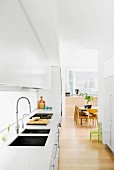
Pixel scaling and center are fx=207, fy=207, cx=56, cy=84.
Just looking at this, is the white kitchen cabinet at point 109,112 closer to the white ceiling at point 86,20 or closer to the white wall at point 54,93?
the white ceiling at point 86,20

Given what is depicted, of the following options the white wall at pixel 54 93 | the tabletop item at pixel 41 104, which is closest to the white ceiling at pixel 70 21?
the white wall at pixel 54 93

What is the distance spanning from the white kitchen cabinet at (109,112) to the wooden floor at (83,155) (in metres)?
0.27

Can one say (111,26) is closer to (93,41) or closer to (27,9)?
(93,41)

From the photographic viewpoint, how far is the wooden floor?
3957mm

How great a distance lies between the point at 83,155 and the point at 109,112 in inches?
46.0

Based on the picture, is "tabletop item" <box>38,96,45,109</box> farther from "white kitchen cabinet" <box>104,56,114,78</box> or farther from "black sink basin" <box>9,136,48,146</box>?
"black sink basin" <box>9,136,48,146</box>

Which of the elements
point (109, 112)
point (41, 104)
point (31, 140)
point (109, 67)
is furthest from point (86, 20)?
Result: point (41, 104)

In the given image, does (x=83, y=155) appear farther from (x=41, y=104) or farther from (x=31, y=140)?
(x=41, y=104)

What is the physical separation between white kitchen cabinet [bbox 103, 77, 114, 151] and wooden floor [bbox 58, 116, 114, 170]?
27cm

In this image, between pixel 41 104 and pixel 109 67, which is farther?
pixel 41 104

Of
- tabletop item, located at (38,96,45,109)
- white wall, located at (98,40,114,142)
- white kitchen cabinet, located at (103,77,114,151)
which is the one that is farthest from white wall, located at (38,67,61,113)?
white kitchen cabinet, located at (103,77,114,151)

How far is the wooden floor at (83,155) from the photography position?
13.0 ft

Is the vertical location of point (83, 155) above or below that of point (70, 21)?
below

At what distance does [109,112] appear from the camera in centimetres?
490
